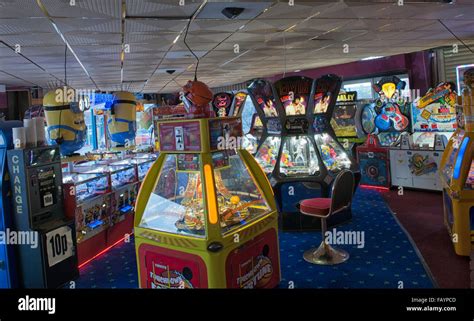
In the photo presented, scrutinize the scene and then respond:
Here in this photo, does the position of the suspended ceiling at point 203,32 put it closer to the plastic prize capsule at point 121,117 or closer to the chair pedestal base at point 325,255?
the plastic prize capsule at point 121,117

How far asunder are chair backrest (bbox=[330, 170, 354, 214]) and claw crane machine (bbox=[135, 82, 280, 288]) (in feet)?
2.75

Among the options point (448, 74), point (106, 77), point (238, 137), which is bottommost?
point (238, 137)

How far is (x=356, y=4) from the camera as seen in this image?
4.16 metres

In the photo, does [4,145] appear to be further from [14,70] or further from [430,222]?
[430,222]

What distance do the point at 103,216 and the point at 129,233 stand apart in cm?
79

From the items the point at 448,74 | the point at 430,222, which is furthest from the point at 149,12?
the point at 448,74

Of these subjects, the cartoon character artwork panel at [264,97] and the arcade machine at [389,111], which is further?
the arcade machine at [389,111]

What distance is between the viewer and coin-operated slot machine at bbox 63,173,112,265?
169 inches

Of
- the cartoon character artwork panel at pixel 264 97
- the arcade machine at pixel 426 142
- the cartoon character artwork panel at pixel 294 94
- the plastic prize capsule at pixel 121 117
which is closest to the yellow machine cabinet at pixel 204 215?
the cartoon character artwork panel at pixel 294 94

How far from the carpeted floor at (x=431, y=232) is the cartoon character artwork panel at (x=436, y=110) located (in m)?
1.45

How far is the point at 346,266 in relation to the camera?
4.19 meters

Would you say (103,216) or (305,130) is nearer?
(103,216)

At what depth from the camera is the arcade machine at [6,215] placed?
381cm

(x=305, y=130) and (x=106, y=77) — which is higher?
(x=106, y=77)
